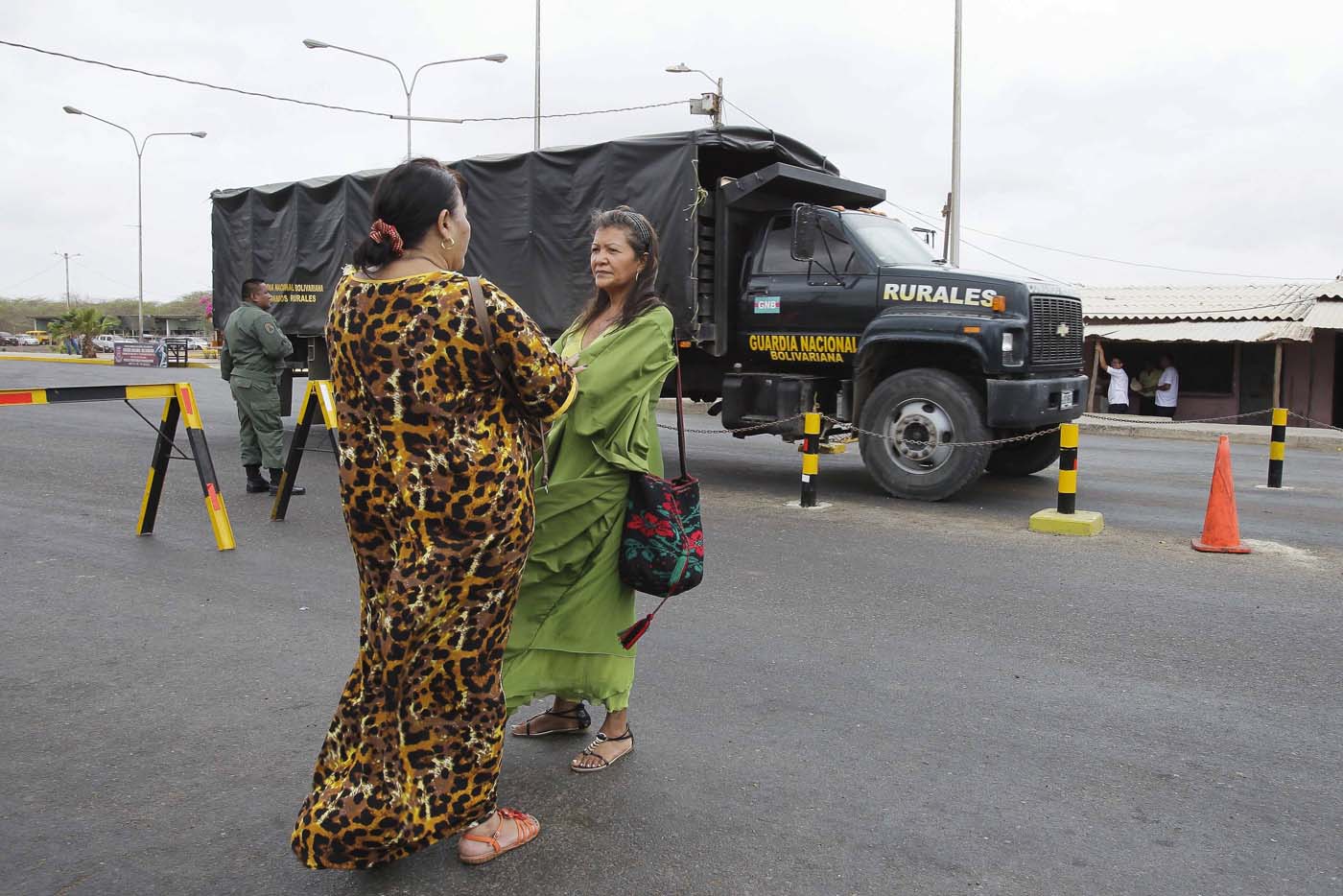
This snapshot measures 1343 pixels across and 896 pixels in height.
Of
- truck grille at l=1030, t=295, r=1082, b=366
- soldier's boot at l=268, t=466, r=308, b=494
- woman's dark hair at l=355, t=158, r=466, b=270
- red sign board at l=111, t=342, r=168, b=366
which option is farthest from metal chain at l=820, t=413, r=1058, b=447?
red sign board at l=111, t=342, r=168, b=366

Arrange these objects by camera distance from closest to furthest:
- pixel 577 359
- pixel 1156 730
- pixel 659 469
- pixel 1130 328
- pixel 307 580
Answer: pixel 577 359 < pixel 659 469 < pixel 1156 730 < pixel 307 580 < pixel 1130 328

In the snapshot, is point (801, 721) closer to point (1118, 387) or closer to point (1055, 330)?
point (1055, 330)

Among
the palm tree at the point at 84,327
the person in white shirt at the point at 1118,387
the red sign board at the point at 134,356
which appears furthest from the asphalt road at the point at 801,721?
the palm tree at the point at 84,327

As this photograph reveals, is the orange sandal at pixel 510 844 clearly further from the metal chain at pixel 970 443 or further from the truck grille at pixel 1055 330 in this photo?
the truck grille at pixel 1055 330

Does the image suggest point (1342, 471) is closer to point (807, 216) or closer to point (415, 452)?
point (807, 216)

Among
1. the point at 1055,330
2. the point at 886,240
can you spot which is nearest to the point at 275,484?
the point at 886,240

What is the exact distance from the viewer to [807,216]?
9414 mm

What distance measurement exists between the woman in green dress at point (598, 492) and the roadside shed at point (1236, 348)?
723 inches

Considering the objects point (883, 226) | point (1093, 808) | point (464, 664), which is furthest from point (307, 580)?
point (883, 226)

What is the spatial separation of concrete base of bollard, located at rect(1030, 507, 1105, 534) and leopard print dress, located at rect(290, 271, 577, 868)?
228 inches

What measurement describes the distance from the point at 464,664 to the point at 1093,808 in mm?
1956

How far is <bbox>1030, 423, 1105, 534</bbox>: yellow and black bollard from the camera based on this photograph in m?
7.58

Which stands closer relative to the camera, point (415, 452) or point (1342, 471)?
point (415, 452)

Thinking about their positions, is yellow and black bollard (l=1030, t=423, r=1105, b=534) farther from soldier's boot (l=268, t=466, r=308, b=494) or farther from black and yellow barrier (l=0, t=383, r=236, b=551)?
soldier's boot (l=268, t=466, r=308, b=494)
